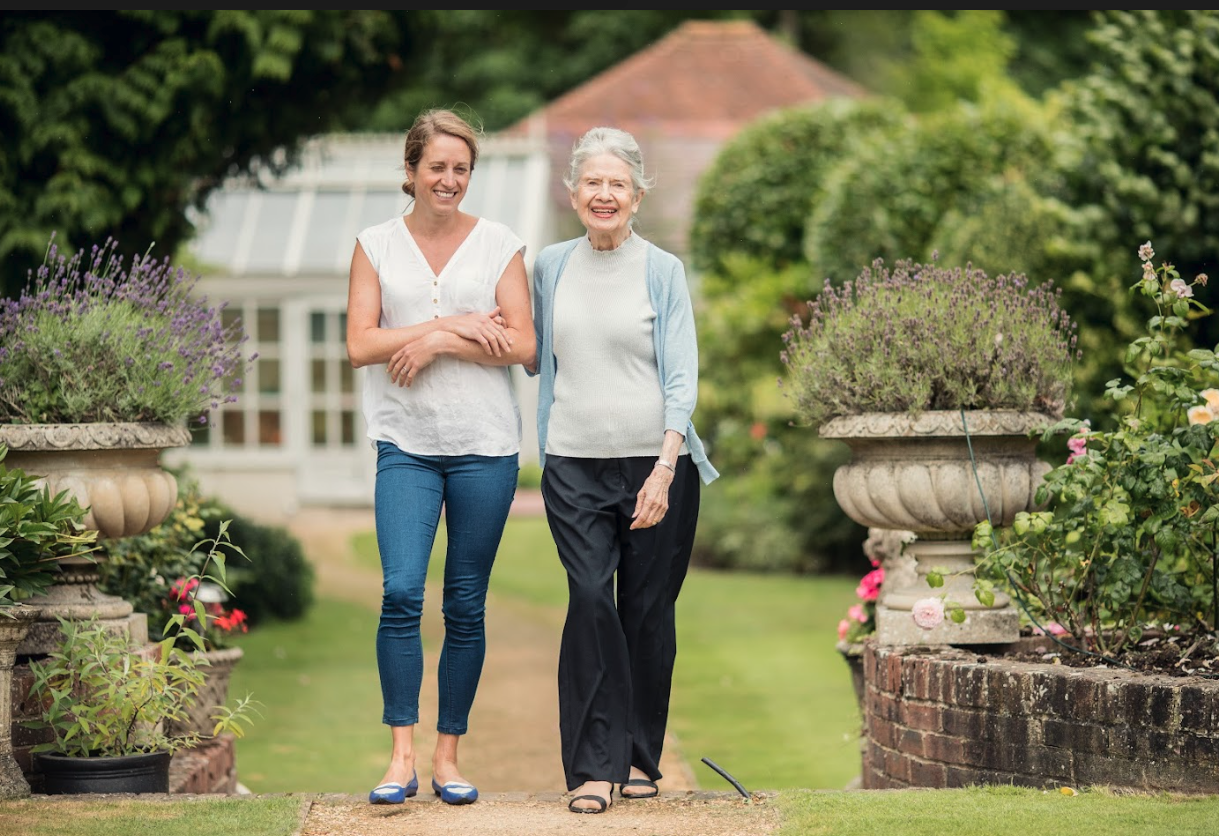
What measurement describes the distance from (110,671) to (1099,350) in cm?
670

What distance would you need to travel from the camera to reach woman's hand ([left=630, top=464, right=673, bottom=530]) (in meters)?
3.87

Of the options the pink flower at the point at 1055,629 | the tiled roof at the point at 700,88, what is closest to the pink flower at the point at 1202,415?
the pink flower at the point at 1055,629

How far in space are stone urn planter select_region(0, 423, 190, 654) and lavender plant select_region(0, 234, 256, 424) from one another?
9 cm

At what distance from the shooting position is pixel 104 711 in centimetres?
432

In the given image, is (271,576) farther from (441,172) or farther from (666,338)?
(666,338)

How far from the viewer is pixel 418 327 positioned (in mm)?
3986

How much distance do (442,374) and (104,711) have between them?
1.38 meters

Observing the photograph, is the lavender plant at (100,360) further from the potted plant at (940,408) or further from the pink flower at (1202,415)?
the pink flower at (1202,415)

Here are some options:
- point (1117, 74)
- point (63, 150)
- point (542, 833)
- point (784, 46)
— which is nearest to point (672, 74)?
point (784, 46)

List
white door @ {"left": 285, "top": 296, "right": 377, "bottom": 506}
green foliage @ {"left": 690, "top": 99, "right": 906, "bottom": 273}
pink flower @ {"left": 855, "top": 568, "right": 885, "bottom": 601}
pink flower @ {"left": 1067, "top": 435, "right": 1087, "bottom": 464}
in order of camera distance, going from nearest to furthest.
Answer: pink flower @ {"left": 1067, "top": 435, "right": 1087, "bottom": 464} → pink flower @ {"left": 855, "top": 568, "right": 885, "bottom": 601} → green foliage @ {"left": 690, "top": 99, "right": 906, "bottom": 273} → white door @ {"left": 285, "top": 296, "right": 377, "bottom": 506}

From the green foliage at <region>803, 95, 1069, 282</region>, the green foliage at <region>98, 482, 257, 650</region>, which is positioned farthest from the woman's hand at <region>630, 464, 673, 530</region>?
the green foliage at <region>803, 95, 1069, 282</region>

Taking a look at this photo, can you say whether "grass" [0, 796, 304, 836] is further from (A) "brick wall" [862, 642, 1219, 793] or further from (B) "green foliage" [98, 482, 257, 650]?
(A) "brick wall" [862, 642, 1219, 793]

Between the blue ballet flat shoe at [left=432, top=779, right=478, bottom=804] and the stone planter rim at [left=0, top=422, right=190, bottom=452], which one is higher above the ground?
the stone planter rim at [left=0, top=422, right=190, bottom=452]

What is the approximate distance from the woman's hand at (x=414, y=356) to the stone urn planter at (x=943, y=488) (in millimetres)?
1429
